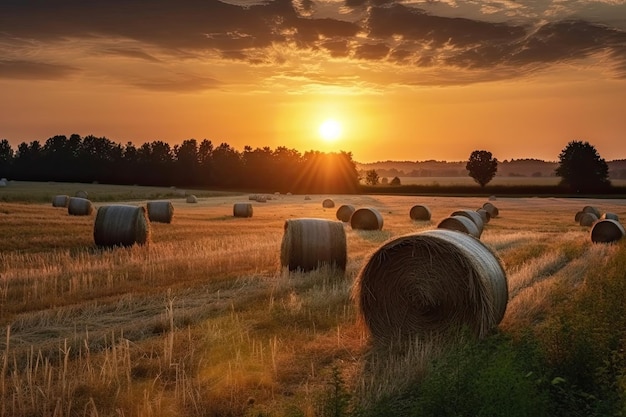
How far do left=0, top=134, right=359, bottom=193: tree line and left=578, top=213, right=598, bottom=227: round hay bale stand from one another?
5447 centimetres

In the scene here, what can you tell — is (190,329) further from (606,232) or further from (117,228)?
(606,232)

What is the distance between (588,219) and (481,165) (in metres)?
80.0

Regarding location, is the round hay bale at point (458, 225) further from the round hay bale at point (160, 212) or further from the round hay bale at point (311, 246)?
the round hay bale at point (160, 212)

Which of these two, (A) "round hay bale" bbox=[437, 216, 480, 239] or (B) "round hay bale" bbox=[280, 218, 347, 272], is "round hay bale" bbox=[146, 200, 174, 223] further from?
(B) "round hay bale" bbox=[280, 218, 347, 272]

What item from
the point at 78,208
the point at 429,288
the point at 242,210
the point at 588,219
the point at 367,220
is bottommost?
the point at 588,219

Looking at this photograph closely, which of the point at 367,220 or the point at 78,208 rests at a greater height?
the point at 78,208

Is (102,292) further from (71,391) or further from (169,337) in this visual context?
(71,391)

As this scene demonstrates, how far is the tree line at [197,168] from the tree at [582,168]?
98.4ft

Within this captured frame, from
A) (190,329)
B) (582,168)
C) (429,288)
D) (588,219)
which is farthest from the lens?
(582,168)

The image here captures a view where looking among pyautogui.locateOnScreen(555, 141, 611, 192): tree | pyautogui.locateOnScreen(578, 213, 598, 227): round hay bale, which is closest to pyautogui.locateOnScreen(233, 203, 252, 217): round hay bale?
pyautogui.locateOnScreen(578, 213, 598, 227): round hay bale

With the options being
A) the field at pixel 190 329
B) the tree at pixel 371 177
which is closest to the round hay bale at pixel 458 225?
the field at pixel 190 329

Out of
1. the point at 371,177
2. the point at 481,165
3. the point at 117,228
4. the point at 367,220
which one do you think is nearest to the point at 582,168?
the point at 481,165

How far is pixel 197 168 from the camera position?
100750mm

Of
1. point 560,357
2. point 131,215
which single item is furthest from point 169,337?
point 131,215
